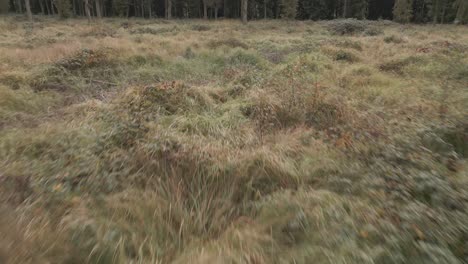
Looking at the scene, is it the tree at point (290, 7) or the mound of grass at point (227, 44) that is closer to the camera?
the mound of grass at point (227, 44)

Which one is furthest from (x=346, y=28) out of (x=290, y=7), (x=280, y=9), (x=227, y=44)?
(x=280, y=9)

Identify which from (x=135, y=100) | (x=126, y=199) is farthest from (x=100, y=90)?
(x=126, y=199)

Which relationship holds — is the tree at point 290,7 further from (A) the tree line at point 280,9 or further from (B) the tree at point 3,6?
(B) the tree at point 3,6

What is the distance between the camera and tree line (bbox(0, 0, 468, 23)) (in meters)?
35.1

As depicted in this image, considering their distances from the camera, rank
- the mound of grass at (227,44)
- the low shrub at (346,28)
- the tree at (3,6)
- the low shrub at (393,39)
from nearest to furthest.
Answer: the mound of grass at (227,44) < the low shrub at (393,39) < the low shrub at (346,28) < the tree at (3,6)

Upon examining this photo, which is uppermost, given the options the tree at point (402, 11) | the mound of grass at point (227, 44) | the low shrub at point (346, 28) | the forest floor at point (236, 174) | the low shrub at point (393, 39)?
the tree at point (402, 11)

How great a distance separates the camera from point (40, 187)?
11.1ft

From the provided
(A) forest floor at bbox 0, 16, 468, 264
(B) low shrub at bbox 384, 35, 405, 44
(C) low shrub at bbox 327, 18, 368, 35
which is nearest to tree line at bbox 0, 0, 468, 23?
(C) low shrub at bbox 327, 18, 368, 35

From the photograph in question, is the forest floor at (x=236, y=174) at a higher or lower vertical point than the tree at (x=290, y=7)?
lower

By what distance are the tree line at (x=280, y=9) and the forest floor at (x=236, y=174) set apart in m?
32.2

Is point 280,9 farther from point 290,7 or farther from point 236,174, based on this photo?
point 236,174

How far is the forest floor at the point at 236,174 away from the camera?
2564 mm

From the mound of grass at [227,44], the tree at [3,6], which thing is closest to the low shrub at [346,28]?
the mound of grass at [227,44]

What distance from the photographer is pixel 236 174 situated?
370 centimetres
